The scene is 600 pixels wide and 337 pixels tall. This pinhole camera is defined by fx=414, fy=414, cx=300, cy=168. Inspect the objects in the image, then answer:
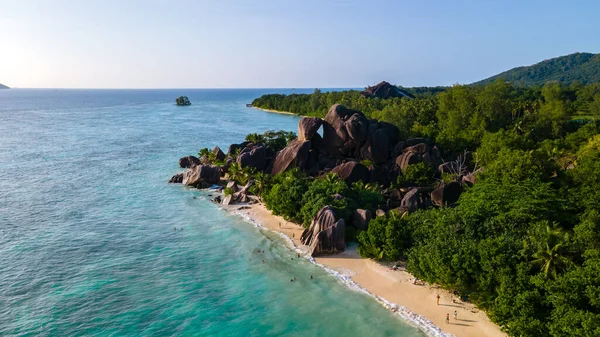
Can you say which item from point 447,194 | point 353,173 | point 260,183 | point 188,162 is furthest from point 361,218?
point 188,162

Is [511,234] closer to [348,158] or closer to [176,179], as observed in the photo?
[348,158]

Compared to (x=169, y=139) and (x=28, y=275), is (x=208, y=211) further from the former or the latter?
(x=169, y=139)

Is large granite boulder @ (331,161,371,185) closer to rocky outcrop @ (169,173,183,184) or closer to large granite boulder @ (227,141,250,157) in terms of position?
large granite boulder @ (227,141,250,157)

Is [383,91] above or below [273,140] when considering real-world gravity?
above

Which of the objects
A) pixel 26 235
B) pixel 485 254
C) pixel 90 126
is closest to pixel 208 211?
pixel 26 235

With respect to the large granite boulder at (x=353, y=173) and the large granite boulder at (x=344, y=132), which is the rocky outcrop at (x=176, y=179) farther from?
the large granite boulder at (x=353, y=173)

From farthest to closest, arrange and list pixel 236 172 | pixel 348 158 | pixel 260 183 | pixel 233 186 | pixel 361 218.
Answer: pixel 348 158
pixel 236 172
pixel 233 186
pixel 260 183
pixel 361 218
